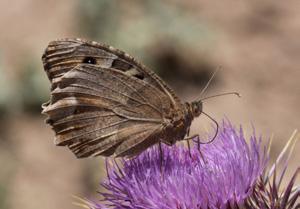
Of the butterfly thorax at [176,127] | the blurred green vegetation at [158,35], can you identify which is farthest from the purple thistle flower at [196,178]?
the blurred green vegetation at [158,35]

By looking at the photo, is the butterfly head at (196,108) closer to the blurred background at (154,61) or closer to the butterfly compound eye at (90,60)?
the butterfly compound eye at (90,60)

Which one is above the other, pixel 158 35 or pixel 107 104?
pixel 158 35

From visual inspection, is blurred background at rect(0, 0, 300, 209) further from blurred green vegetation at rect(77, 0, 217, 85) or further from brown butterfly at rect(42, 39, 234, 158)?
brown butterfly at rect(42, 39, 234, 158)

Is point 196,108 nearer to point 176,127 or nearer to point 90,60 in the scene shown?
point 176,127

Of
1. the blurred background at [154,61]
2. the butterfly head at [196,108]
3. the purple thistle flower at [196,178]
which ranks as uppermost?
the blurred background at [154,61]

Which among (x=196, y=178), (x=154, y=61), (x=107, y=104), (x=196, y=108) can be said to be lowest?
(x=196, y=178)

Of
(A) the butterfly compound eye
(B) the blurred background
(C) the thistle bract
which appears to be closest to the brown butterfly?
(A) the butterfly compound eye

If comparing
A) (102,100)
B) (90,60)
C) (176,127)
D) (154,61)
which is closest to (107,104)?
(102,100)
